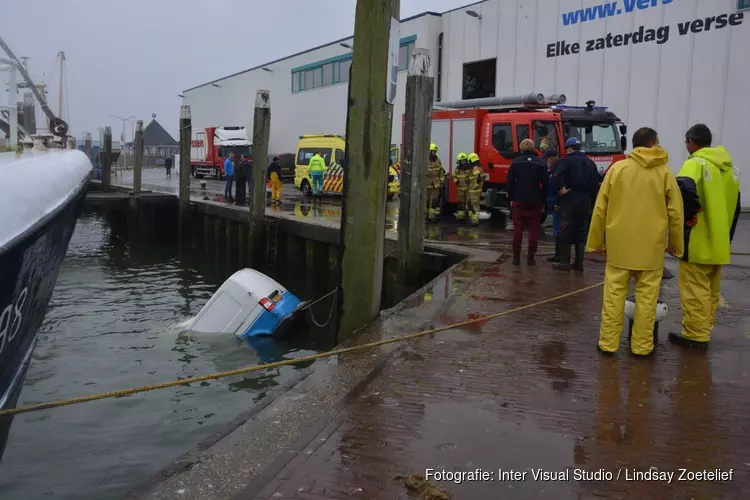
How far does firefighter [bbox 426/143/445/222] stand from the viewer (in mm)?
13992

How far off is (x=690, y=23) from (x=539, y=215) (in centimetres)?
1384

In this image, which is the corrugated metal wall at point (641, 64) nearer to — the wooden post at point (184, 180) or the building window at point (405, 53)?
the building window at point (405, 53)

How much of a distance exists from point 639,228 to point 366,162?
95.0 inches

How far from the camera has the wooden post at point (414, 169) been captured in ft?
30.7

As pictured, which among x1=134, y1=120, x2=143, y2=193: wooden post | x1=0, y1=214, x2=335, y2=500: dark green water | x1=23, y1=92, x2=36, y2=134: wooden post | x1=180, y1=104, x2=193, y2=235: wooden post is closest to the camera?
x1=0, y1=214, x2=335, y2=500: dark green water

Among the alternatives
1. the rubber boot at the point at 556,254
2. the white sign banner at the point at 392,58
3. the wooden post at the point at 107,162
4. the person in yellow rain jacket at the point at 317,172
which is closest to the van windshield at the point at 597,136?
the rubber boot at the point at 556,254

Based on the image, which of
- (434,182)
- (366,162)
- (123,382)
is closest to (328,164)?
(434,182)

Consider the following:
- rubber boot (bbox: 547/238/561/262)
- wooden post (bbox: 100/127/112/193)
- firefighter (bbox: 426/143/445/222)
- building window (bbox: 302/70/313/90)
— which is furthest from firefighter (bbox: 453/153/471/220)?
building window (bbox: 302/70/313/90)

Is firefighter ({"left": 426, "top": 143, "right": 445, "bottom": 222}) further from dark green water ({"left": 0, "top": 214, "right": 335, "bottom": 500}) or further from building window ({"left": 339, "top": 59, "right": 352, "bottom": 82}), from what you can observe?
building window ({"left": 339, "top": 59, "right": 352, "bottom": 82})

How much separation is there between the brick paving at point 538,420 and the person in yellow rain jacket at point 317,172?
1643 cm

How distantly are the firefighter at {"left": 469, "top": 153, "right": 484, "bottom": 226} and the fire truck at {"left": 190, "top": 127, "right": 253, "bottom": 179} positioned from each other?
23227 mm

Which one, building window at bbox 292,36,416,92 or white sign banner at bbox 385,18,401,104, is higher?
building window at bbox 292,36,416,92

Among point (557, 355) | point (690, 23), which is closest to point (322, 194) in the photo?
point (690, 23)

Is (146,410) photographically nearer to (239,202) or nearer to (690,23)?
(239,202)
